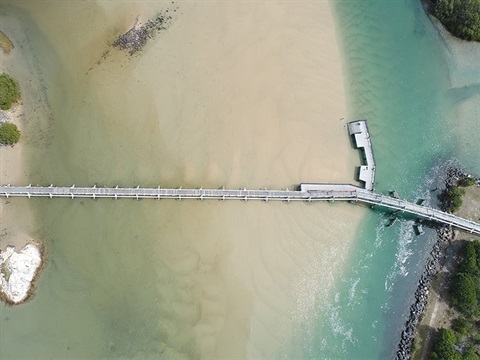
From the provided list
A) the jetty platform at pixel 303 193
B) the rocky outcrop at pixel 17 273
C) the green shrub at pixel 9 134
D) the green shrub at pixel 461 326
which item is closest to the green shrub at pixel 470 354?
the green shrub at pixel 461 326

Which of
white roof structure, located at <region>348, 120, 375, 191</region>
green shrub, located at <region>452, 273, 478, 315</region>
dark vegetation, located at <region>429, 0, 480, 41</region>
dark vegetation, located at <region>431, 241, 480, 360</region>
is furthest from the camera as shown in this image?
dark vegetation, located at <region>429, 0, 480, 41</region>

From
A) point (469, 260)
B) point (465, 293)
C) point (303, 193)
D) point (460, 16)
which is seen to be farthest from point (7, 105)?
point (460, 16)

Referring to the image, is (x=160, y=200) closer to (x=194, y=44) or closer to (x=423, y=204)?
(x=194, y=44)

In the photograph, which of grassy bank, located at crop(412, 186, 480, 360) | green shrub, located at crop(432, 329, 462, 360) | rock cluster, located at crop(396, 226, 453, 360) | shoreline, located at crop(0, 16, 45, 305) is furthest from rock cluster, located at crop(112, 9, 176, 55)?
green shrub, located at crop(432, 329, 462, 360)

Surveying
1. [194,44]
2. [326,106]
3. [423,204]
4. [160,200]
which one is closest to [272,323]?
[160,200]

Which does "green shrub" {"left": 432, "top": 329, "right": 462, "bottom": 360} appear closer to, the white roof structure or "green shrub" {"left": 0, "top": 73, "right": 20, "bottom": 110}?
the white roof structure
